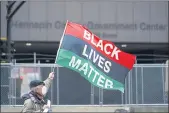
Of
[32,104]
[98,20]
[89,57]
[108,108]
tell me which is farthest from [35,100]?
[98,20]

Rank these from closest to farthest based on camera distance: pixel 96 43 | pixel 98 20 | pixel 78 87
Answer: pixel 96 43 < pixel 78 87 < pixel 98 20

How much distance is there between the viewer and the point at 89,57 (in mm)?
9344

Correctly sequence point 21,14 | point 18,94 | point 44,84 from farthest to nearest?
1. point 21,14
2. point 18,94
3. point 44,84

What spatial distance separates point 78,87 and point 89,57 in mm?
8967

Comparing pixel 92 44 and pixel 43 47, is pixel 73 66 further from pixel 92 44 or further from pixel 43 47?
pixel 43 47

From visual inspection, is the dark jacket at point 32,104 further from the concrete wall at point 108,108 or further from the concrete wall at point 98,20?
the concrete wall at point 98,20

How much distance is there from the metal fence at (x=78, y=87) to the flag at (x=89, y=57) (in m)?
8.67

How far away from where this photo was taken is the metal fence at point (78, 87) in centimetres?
1798

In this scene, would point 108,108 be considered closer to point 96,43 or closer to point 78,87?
point 78,87

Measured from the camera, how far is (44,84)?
8.80m

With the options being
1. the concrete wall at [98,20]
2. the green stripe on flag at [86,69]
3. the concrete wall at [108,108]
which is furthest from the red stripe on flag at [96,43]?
the concrete wall at [98,20]

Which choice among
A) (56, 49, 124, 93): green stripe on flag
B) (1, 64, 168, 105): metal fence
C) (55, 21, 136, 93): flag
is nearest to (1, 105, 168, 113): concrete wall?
(1, 64, 168, 105): metal fence

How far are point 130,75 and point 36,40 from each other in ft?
49.7

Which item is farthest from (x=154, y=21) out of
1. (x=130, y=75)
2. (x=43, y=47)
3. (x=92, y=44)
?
(x=92, y=44)
